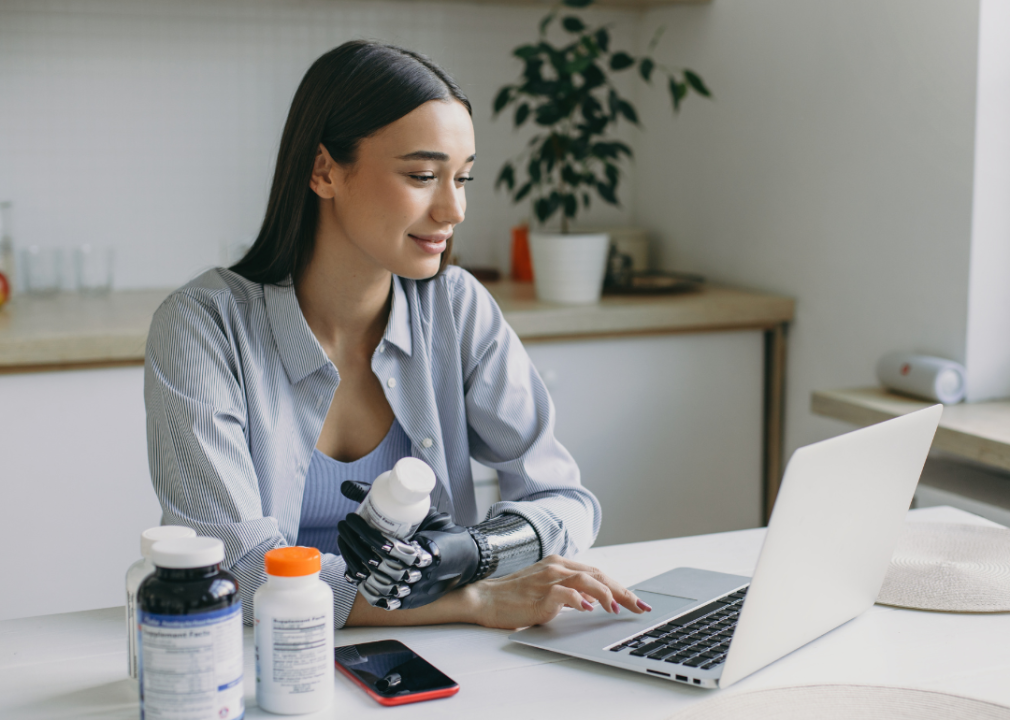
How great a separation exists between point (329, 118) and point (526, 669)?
28.0 inches

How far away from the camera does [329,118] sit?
49.0 inches

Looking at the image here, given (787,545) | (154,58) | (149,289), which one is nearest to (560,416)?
(149,289)

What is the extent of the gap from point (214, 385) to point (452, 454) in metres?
0.37

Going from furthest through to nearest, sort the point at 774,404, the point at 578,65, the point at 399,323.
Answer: the point at 774,404 < the point at 578,65 < the point at 399,323

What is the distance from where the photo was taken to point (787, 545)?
80cm

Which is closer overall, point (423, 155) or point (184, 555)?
point (184, 555)

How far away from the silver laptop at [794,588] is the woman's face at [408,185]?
49 cm

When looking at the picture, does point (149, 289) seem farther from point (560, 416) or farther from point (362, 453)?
point (362, 453)

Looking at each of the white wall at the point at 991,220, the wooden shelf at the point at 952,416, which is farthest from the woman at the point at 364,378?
the white wall at the point at 991,220

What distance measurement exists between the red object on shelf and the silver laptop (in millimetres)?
1687

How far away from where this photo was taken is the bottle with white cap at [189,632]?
67 cm

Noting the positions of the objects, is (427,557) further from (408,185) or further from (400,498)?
(408,185)

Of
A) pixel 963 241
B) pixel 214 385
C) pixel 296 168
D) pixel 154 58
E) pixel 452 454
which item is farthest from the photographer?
pixel 154 58

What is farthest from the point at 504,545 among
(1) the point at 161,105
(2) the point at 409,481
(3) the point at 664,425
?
(1) the point at 161,105
